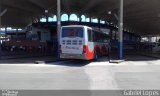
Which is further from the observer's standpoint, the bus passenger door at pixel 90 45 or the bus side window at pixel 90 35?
the bus side window at pixel 90 35

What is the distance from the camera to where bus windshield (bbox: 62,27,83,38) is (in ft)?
82.4

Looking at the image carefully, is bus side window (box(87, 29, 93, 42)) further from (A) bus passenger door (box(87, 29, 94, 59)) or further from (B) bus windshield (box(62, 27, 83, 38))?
(B) bus windshield (box(62, 27, 83, 38))

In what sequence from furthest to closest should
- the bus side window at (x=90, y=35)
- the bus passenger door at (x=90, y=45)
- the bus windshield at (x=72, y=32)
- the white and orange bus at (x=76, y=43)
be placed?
the bus side window at (x=90, y=35) < the bus passenger door at (x=90, y=45) < the bus windshield at (x=72, y=32) < the white and orange bus at (x=76, y=43)

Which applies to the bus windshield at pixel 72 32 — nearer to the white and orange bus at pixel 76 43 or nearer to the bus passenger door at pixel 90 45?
the white and orange bus at pixel 76 43

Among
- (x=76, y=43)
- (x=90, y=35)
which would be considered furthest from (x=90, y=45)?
(x=76, y=43)

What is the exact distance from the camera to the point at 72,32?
83.5ft

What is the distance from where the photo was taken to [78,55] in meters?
24.9

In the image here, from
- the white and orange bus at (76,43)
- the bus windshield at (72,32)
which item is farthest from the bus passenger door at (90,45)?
the bus windshield at (72,32)

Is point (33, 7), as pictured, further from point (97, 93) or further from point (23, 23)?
point (97, 93)

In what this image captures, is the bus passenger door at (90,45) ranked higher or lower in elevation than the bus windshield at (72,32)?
lower

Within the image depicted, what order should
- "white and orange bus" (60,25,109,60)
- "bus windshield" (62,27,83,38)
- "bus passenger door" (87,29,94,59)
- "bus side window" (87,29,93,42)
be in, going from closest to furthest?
1. "white and orange bus" (60,25,109,60)
2. "bus windshield" (62,27,83,38)
3. "bus passenger door" (87,29,94,59)
4. "bus side window" (87,29,93,42)

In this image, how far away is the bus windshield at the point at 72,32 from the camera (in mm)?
25125

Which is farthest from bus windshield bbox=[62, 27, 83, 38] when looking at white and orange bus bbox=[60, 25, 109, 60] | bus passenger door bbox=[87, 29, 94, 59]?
bus passenger door bbox=[87, 29, 94, 59]

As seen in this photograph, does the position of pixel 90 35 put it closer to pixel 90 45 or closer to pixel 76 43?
pixel 90 45
